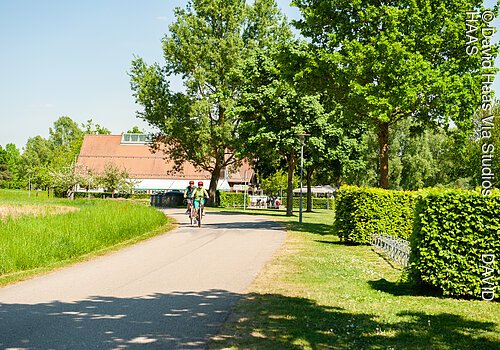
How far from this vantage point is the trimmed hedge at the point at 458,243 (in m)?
8.79

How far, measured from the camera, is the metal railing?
1253 centimetres

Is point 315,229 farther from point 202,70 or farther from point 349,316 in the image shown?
point 202,70

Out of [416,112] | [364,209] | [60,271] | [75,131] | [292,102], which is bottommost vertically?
[60,271]

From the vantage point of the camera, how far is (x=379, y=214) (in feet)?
59.1

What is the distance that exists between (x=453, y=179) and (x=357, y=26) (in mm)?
43409

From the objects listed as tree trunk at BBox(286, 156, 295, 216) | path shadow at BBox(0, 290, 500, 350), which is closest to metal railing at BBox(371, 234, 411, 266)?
path shadow at BBox(0, 290, 500, 350)

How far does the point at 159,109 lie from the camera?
5031cm

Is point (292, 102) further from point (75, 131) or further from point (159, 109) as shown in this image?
point (75, 131)

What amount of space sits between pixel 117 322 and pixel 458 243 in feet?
17.5

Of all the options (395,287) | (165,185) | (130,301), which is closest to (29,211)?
(130,301)

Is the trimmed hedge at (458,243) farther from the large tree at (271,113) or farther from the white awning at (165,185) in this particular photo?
the white awning at (165,185)

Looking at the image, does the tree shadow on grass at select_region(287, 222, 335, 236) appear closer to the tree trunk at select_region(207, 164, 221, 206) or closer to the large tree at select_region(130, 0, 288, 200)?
the large tree at select_region(130, 0, 288, 200)

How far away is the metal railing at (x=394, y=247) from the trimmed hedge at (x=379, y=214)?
2.57 feet

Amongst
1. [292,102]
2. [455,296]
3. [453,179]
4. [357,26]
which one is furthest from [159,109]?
[455,296]
